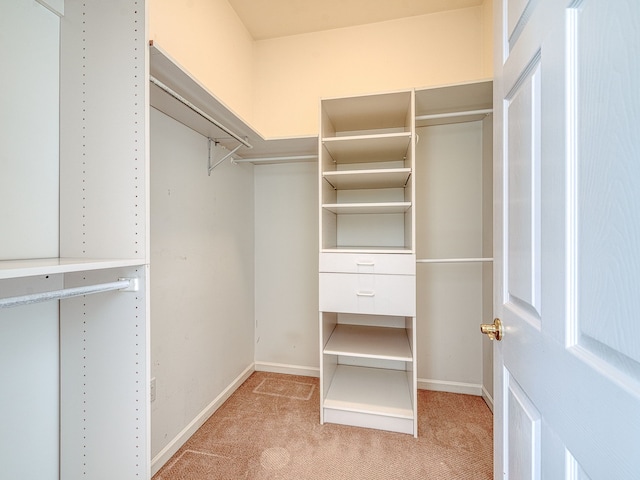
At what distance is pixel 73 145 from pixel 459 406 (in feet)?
8.32

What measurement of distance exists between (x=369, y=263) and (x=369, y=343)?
1.97 ft

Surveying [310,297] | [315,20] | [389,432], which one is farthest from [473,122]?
[389,432]

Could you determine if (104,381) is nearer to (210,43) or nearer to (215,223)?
(215,223)

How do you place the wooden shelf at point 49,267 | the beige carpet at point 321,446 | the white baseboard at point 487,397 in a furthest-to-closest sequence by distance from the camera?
1. the white baseboard at point 487,397
2. the beige carpet at point 321,446
3. the wooden shelf at point 49,267

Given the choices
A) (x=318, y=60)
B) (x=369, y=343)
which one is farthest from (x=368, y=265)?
(x=318, y=60)

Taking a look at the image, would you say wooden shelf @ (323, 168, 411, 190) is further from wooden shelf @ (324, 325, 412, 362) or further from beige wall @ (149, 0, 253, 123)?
wooden shelf @ (324, 325, 412, 362)

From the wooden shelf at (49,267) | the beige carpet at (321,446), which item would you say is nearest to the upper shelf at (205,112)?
the wooden shelf at (49,267)

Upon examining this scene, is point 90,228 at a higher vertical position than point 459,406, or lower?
higher

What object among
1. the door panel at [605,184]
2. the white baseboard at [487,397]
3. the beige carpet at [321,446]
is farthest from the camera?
the white baseboard at [487,397]

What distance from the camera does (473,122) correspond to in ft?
6.94

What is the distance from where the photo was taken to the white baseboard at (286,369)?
7.92ft

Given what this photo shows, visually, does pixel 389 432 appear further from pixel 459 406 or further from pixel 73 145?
pixel 73 145

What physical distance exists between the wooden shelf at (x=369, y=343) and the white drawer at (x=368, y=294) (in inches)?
10.3

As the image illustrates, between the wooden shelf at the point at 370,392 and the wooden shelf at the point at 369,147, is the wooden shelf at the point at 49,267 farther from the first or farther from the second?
the wooden shelf at the point at 370,392
